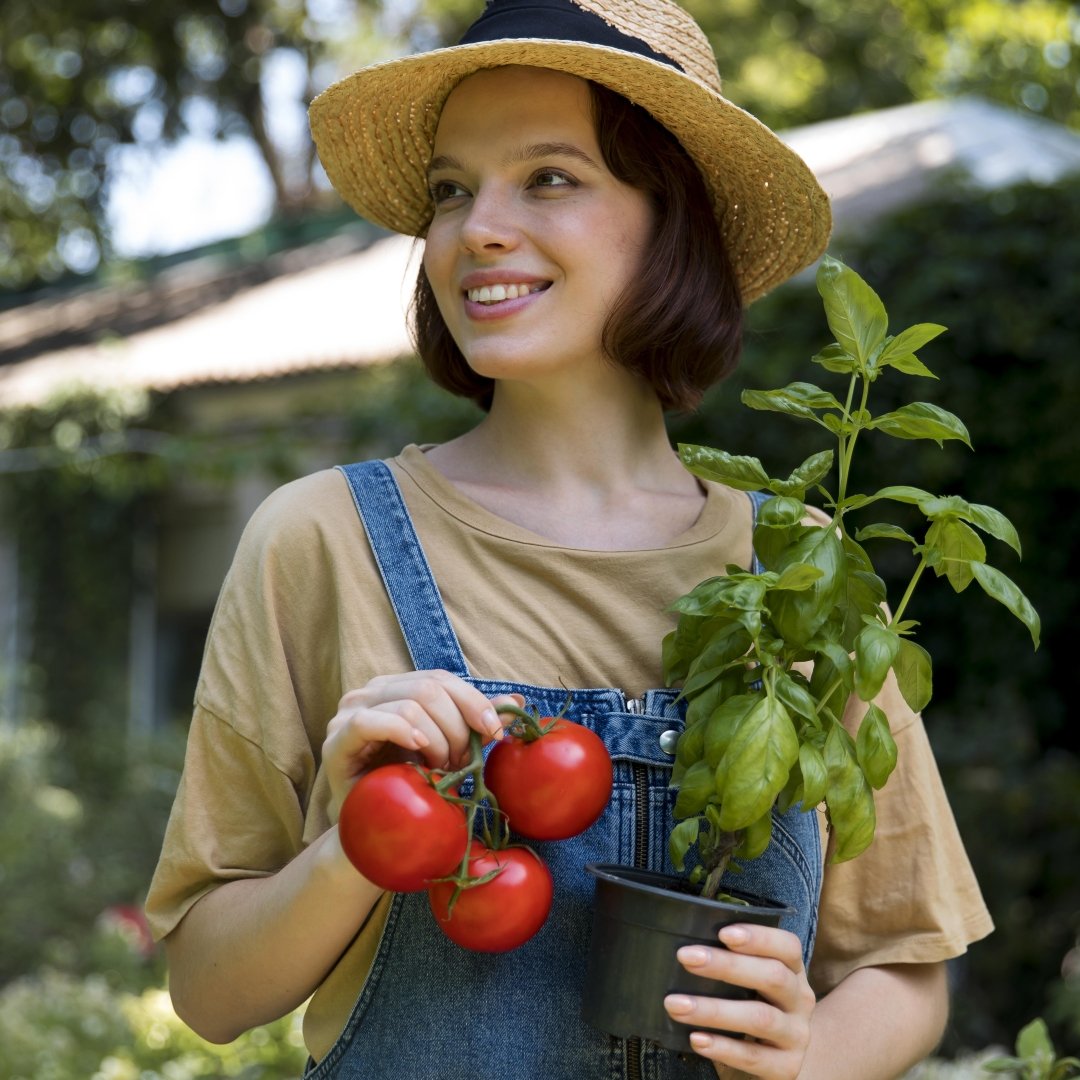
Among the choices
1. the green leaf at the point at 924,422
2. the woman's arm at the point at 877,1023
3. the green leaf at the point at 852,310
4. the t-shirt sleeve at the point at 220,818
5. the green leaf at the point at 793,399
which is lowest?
the woman's arm at the point at 877,1023

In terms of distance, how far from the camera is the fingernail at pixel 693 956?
142cm

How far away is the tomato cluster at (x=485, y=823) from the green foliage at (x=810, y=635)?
13cm

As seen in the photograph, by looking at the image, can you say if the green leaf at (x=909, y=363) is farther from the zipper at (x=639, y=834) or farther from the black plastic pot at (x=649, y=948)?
the black plastic pot at (x=649, y=948)

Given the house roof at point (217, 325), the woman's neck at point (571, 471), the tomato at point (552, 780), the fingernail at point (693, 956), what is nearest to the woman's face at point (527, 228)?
the woman's neck at point (571, 471)

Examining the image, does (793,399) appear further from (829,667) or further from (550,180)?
(550,180)

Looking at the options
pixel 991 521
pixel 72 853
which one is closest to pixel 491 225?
pixel 991 521

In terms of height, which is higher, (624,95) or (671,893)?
(624,95)

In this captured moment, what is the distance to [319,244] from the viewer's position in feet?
44.6

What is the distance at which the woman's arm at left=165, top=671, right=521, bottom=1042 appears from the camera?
4.78 feet

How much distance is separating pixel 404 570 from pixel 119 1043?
3329mm

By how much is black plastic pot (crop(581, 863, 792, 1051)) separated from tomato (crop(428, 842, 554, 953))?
61 mm

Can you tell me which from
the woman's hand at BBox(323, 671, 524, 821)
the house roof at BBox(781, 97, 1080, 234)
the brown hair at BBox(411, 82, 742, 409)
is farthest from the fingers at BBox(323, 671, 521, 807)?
the house roof at BBox(781, 97, 1080, 234)

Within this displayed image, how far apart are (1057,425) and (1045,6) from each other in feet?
28.1

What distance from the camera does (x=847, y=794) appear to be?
153cm
